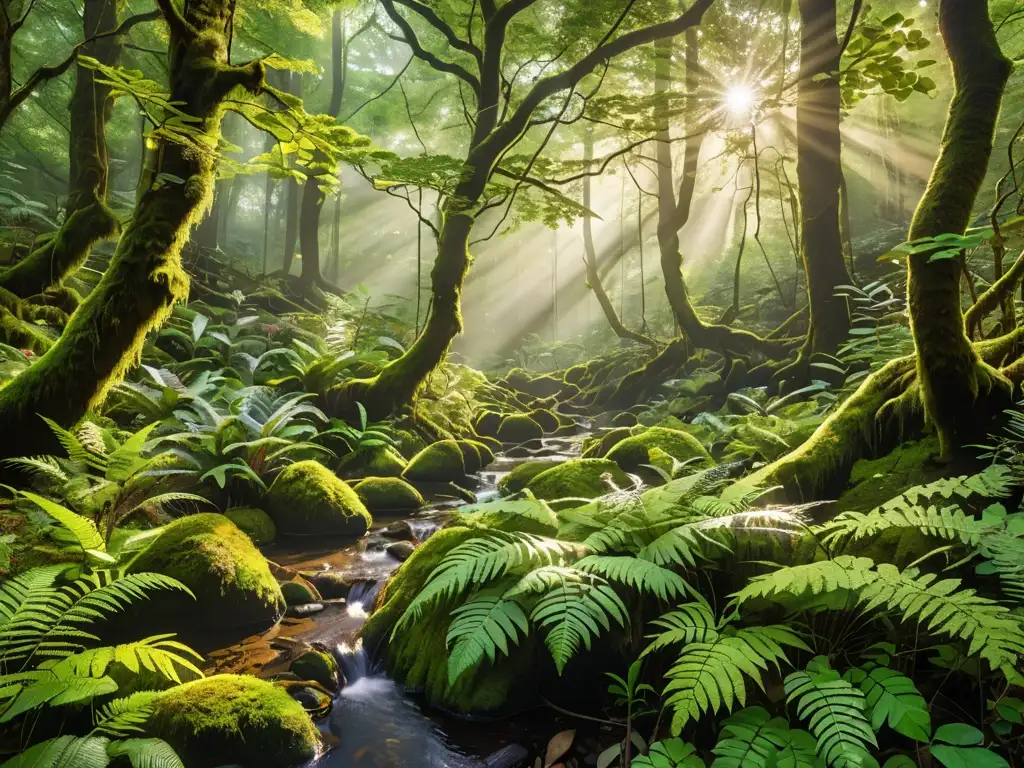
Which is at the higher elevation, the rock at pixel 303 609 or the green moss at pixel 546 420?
the green moss at pixel 546 420

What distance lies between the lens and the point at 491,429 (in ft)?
42.1

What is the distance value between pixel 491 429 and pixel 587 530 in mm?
9835

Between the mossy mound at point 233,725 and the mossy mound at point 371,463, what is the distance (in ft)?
16.5

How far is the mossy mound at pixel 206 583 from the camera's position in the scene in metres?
3.49

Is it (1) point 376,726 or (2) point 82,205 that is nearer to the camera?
(1) point 376,726

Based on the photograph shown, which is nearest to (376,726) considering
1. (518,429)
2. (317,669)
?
(317,669)

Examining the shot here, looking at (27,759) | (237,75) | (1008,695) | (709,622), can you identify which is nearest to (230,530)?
(27,759)

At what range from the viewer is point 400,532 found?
5.82 metres

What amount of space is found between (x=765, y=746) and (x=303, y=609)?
3.50m

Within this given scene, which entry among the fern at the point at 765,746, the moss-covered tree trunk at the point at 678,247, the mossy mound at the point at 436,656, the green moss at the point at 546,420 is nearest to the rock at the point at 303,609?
the mossy mound at the point at 436,656

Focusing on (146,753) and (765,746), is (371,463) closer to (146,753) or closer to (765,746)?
(146,753)

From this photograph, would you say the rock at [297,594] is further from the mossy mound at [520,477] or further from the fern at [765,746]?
the fern at [765,746]

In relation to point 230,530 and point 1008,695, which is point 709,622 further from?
point 230,530

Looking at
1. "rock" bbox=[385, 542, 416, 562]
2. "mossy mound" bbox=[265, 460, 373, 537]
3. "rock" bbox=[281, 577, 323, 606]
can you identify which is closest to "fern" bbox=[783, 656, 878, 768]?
"rock" bbox=[281, 577, 323, 606]
